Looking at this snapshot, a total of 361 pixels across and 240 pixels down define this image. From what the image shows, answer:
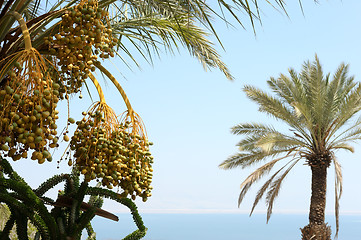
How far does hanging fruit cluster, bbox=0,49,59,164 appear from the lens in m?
2.49

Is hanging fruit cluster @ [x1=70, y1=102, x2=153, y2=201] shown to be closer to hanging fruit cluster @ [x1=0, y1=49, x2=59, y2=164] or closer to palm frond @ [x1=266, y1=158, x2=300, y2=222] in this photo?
hanging fruit cluster @ [x1=0, y1=49, x2=59, y2=164]

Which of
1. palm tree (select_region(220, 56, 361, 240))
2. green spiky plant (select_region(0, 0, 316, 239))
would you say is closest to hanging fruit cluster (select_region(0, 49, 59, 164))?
green spiky plant (select_region(0, 0, 316, 239))

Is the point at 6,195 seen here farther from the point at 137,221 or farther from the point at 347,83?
the point at 347,83

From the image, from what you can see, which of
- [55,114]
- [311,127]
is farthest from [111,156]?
[311,127]

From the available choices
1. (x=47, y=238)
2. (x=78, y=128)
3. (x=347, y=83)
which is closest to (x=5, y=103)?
(x=78, y=128)

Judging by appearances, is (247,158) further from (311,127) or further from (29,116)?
(29,116)

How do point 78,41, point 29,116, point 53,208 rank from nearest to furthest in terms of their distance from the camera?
point 29,116 → point 78,41 → point 53,208

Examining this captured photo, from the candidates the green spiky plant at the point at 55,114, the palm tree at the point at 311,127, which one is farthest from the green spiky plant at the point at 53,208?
the palm tree at the point at 311,127

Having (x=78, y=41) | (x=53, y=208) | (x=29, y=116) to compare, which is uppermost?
(x=78, y=41)

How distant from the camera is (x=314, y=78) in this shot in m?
13.9

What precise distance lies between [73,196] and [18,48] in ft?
3.88

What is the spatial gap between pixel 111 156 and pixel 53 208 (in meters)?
0.88

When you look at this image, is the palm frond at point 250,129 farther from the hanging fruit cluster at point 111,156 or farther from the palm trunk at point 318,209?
the hanging fruit cluster at point 111,156

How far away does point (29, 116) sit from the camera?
2.51m
